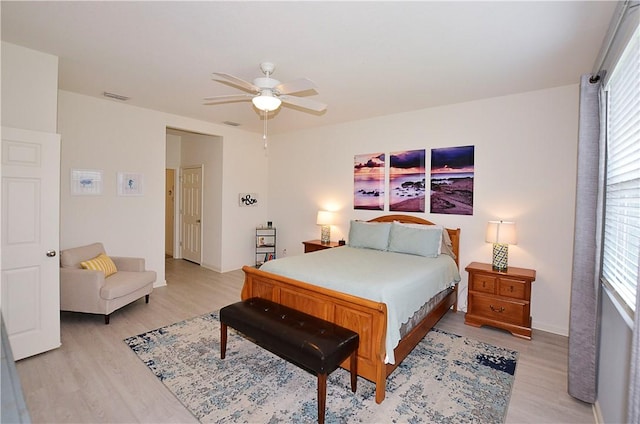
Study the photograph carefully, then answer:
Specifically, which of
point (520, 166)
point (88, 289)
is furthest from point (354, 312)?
point (88, 289)

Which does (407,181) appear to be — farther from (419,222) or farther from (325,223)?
(325,223)

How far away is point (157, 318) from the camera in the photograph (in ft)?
12.0

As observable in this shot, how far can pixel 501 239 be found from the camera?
11.2ft

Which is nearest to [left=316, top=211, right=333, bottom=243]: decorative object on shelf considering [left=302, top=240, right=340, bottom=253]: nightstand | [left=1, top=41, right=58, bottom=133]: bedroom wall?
[left=302, top=240, right=340, bottom=253]: nightstand

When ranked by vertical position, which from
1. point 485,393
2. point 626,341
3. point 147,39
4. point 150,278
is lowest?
point 485,393

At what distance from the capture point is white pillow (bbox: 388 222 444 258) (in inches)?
148

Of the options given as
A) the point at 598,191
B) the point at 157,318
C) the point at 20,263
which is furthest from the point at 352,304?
the point at 20,263

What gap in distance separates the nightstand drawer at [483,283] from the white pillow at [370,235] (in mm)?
1135

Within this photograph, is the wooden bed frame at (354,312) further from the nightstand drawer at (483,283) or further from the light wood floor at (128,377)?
the light wood floor at (128,377)

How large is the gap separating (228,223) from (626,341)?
17.7 feet

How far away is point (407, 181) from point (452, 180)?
634mm

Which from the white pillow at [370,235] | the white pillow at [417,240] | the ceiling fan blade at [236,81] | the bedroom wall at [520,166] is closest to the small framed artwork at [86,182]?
the ceiling fan blade at [236,81]

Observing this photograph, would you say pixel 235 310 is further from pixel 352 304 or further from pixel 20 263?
pixel 20 263

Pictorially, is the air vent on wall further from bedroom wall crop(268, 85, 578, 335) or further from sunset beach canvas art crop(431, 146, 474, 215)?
sunset beach canvas art crop(431, 146, 474, 215)
